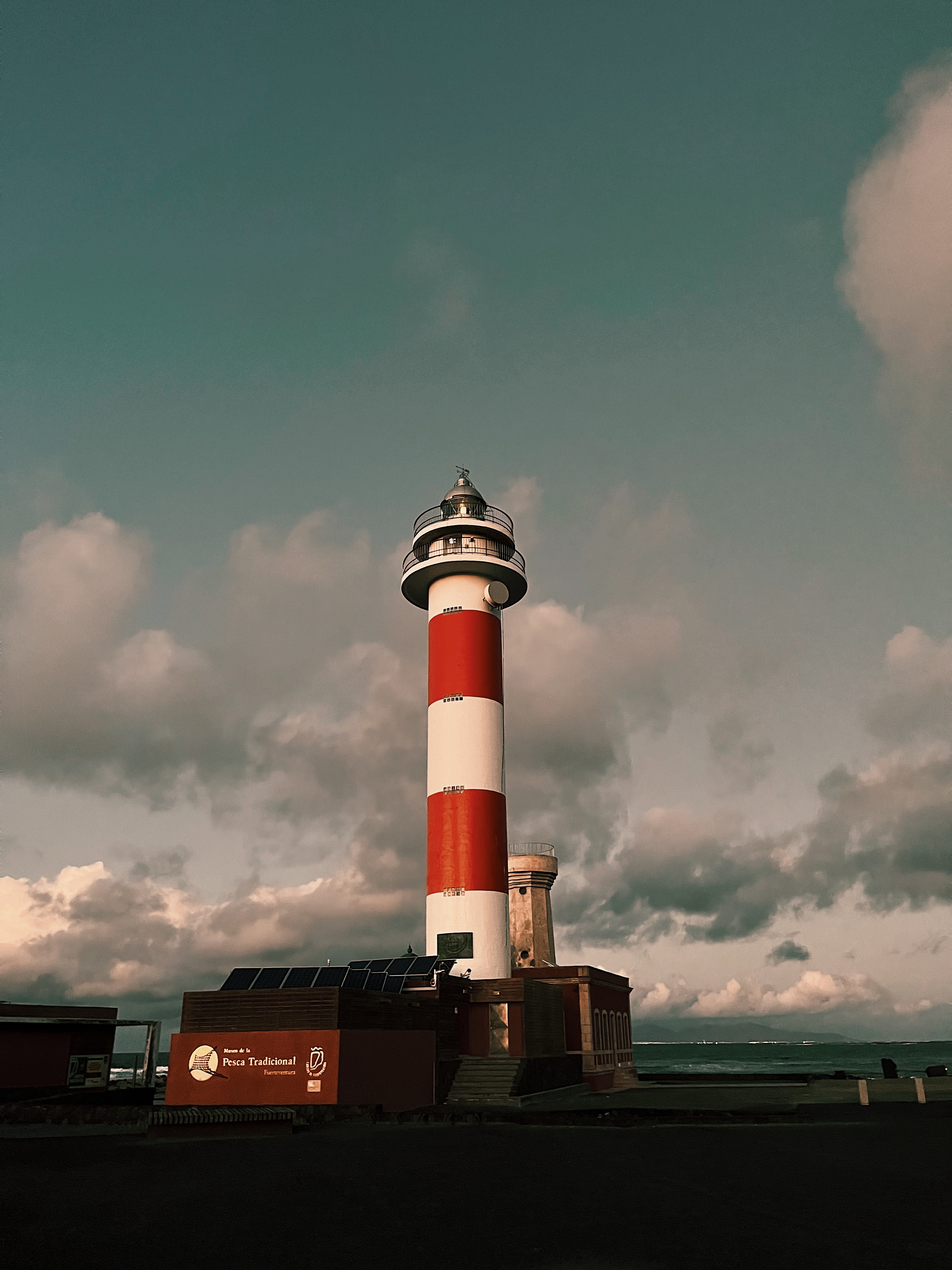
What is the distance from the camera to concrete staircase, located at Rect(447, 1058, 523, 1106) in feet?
106

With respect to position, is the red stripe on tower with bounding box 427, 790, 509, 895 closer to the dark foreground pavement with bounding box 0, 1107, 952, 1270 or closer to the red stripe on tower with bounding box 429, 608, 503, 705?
the red stripe on tower with bounding box 429, 608, 503, 705

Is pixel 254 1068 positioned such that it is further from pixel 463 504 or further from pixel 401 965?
pixel 463 504

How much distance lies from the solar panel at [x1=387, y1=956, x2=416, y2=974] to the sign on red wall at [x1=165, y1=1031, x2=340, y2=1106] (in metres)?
8.93

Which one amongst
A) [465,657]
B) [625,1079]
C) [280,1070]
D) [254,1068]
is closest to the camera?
[280,1070]

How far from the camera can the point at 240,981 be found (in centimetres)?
3033

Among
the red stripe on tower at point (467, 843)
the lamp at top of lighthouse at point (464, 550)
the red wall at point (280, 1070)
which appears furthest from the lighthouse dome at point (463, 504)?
the red wall at point (280, 1070)

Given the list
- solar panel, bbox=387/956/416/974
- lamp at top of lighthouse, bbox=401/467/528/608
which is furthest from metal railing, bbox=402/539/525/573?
solar panel, bbox=387/956/416/974

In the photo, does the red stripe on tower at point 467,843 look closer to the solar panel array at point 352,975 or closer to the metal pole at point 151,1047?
the solar panel array at point 352,975

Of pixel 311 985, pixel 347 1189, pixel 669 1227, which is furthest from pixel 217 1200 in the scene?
pixel 311 985

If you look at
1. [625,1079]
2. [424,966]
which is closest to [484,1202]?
[424,966]

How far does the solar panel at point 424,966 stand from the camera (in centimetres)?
3600

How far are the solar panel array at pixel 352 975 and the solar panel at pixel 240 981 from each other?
0.03 feet

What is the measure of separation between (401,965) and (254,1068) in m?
10.1

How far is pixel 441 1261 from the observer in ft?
35.9
